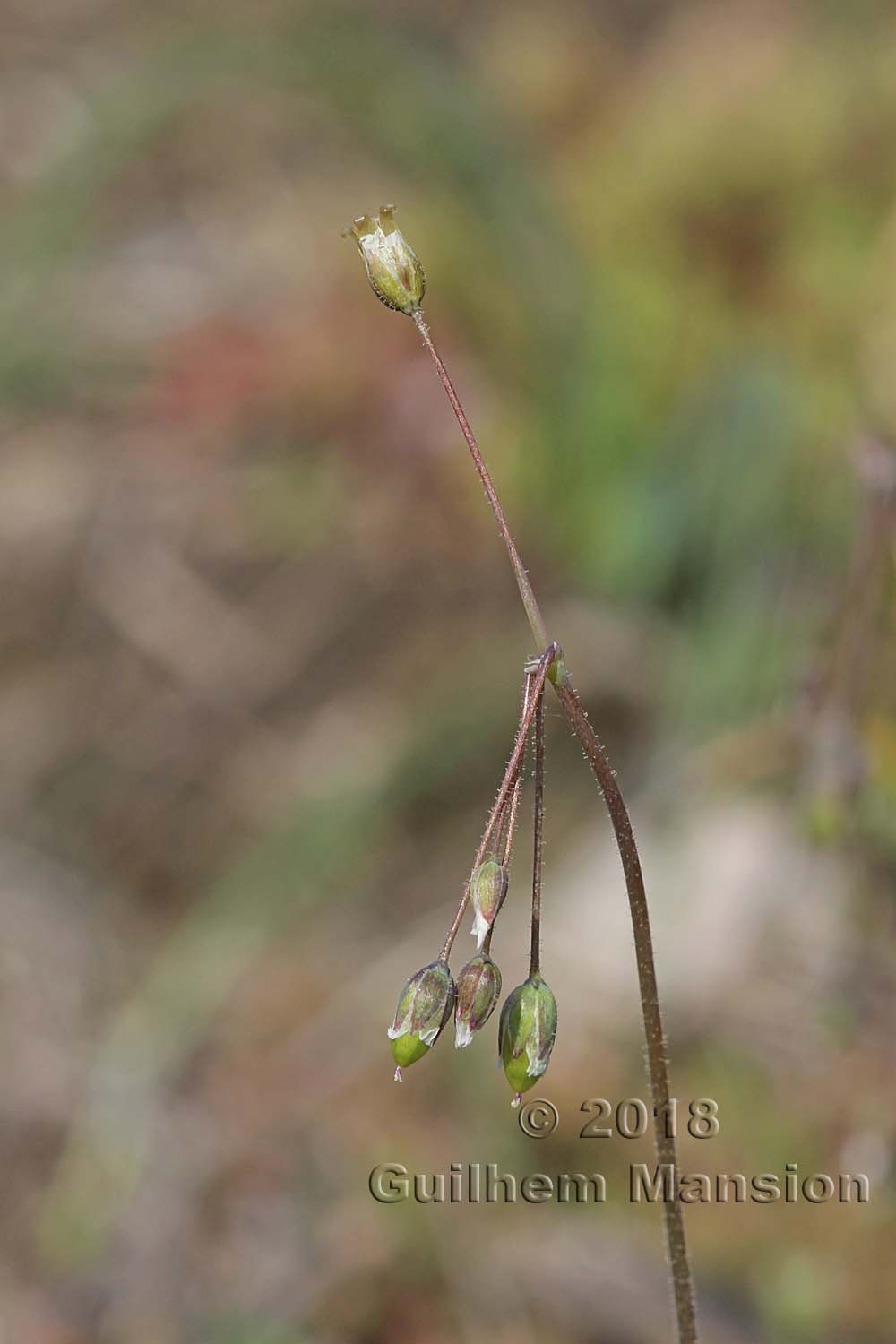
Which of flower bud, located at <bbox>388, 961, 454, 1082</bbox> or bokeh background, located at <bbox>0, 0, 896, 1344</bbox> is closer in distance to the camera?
flower bud, located at <bbox>388, 961, 454, 1082</bbox>

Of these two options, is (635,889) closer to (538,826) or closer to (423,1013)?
Result: (538,826)

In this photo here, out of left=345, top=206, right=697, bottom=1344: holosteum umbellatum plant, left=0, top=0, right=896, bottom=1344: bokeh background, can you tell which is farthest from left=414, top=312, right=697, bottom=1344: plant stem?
left=0, top=0, right=896, bottom=1344: bokeh background

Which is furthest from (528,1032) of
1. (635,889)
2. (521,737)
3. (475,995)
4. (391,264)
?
(391,264)

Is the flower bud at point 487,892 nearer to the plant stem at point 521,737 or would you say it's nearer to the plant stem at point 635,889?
the plant stem at point 521,737

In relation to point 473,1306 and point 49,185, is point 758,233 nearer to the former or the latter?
point 49,185

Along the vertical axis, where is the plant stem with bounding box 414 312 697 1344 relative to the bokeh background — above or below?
below

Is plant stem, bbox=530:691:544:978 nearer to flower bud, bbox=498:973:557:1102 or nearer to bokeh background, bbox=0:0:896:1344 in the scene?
flower bud, bbox=498:973:557:1102
